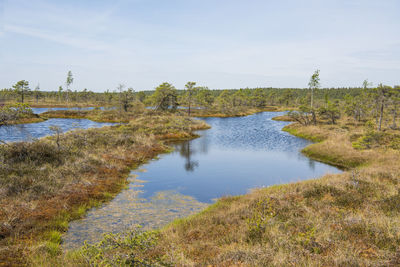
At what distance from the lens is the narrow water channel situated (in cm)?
1321

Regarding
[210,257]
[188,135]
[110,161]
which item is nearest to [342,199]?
[210,257]

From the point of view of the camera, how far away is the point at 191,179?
72.1 feet

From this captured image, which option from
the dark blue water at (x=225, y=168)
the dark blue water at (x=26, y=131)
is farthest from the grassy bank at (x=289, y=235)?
the dark blue water at (x=26, y=131)

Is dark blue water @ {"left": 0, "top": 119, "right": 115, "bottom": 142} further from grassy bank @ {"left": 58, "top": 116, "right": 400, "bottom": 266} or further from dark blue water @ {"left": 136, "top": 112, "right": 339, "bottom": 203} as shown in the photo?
grassy bank @ {"left": 58, "top": 116, "right": 400, "bottom": 266}

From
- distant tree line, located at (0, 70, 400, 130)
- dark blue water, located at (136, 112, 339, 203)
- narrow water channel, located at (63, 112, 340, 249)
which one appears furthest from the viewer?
distant tree line, located at (0, 70, 400, 130)

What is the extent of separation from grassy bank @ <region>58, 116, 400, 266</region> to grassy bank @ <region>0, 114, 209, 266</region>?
9.48 feet

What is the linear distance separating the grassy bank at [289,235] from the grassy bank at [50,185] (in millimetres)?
2890

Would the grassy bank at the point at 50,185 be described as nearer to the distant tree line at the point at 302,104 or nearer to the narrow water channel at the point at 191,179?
the narrow water channel at the point at 191,179

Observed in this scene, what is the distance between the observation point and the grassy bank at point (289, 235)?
7.07 metres

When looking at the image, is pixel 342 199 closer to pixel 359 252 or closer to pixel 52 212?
pixel 359 252

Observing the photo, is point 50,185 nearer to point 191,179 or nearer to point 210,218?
point 210,218

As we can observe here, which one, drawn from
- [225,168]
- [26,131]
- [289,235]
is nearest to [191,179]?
[225,168]

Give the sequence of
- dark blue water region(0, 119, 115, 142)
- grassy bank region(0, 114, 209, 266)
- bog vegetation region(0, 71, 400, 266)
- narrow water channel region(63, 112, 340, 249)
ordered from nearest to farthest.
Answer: bog vegetation region(0, 71, 400, 266)
grassy bank region(0, 114, 209, 266)
narrow water channel region(63, 112, 340, 249)
dark blue water region(0, 119, 115, 142)

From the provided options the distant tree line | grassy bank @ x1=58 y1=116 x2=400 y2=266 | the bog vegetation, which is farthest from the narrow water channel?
the distant tree line
